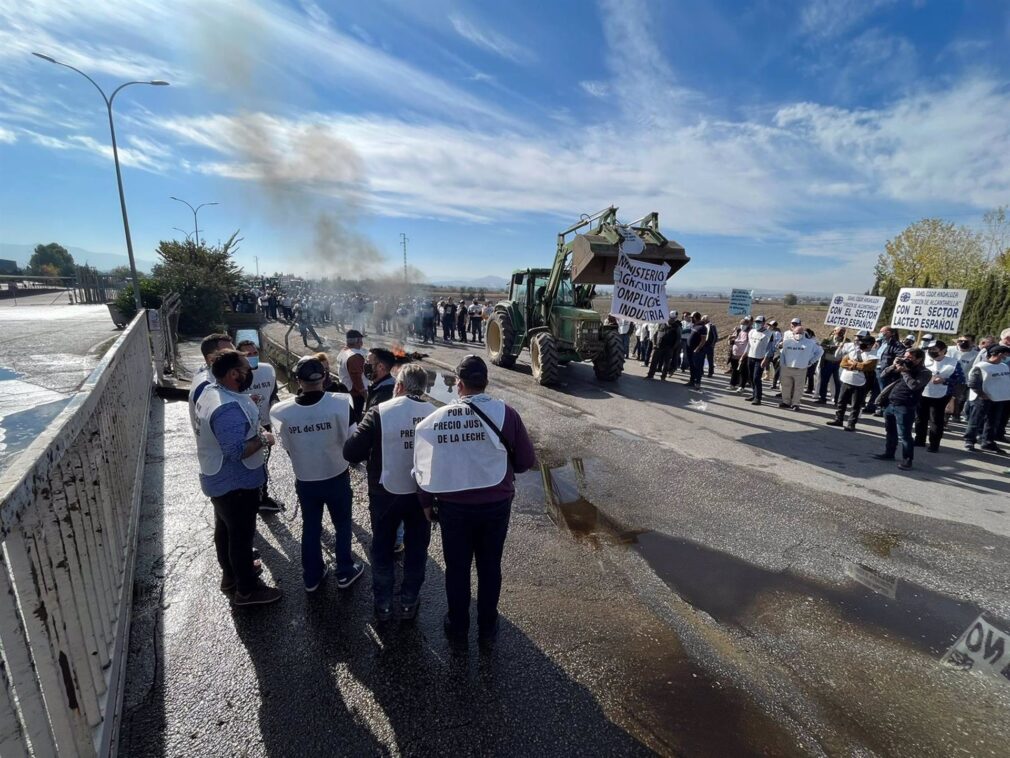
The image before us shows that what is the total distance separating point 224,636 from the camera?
2.85 meters

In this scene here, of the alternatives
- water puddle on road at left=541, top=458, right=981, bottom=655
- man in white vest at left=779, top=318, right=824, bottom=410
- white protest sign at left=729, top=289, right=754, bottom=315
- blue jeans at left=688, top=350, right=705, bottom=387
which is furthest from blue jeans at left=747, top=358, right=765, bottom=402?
white protest sign at left=729, top=289, right=754, bottom=315

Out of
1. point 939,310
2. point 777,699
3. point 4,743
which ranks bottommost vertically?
point 777,699

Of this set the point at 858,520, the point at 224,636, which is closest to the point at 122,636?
the point at 224,636

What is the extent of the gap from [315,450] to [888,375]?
7.34 meters

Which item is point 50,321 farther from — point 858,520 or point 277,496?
point 858,520

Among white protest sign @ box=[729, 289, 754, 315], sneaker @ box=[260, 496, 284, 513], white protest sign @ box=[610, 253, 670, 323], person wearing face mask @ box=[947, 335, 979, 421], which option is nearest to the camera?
sneaker @ box=[260, 496, 284, 513]

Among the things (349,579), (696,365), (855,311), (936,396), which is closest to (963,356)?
(936,396)

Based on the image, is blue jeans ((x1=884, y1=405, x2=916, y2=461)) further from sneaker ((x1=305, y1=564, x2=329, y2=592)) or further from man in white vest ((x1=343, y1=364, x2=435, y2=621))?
sneaker ((x1=305, y1=564, x2=329, y2=592))

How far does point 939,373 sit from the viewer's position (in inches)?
269

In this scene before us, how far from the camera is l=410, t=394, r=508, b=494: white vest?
2.59 metres

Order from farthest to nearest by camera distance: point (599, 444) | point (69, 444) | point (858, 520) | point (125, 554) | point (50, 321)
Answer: point (50, 321) < point (599, 444) < point (858, 520) < point (125, 554) < point (69, 444)

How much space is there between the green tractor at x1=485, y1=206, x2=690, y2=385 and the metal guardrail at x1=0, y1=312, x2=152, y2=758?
304 inches

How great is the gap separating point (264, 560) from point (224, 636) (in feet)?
2.72

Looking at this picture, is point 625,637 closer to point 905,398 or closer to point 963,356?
point 905,398
